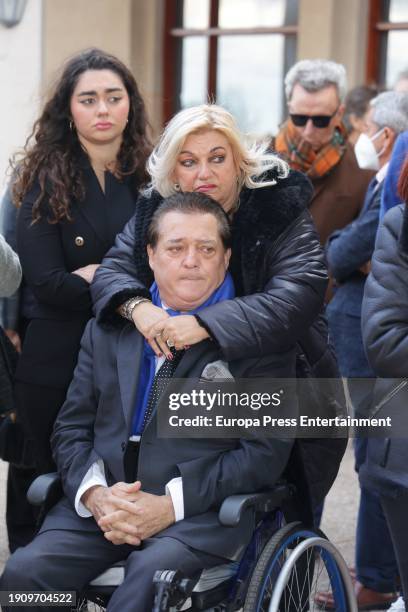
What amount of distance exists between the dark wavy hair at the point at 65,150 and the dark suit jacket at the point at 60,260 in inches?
1.6

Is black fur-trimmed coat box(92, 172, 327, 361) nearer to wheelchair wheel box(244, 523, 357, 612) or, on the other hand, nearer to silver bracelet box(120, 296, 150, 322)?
silver bracelet box(120, 296, 150, 322)

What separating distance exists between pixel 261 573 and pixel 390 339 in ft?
2.45

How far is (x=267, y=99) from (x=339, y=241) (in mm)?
4514

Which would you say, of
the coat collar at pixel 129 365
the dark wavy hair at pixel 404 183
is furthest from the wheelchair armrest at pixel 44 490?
the dark wavy hair at pixel 404 183

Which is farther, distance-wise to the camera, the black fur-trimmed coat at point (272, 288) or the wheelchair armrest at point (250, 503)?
the black fur-trimmed coat at point (272, 288)

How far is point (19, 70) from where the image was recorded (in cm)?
920

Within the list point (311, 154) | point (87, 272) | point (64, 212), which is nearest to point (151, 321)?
point (87, 272)

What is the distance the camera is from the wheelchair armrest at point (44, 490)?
3498 millimetres

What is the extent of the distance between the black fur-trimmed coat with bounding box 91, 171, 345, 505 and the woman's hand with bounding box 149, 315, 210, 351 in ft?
0.10

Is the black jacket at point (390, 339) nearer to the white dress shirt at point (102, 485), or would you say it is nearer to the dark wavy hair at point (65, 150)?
the white dress shirt at point (102, 485)

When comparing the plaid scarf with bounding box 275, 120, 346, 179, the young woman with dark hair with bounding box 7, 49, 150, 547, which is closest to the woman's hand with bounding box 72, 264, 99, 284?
the young woman with dark hair with bounding box 7, 49, 150, 547

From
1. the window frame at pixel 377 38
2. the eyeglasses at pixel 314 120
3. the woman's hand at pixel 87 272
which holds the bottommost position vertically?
the woman's hand at pixel 87 272

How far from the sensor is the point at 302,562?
3.53 meters

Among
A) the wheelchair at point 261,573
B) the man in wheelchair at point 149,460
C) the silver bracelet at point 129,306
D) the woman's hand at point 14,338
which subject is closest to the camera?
the wheelchair at point 261,573
